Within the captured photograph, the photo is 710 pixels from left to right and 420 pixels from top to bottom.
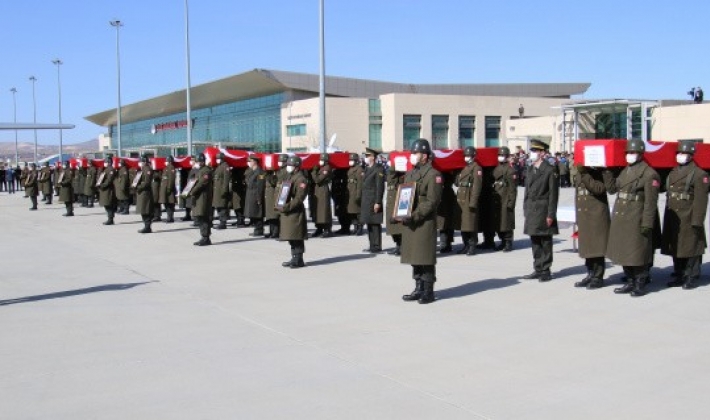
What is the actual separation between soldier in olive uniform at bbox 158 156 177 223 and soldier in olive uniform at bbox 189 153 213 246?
16.2ft

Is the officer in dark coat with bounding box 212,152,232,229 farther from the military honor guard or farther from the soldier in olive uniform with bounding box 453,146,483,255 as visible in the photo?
the soldier in olive uniform with bounding box 453,146,483,255

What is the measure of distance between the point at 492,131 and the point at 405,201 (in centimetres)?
6650

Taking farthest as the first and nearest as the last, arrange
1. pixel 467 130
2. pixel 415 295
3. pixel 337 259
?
pixel 467 130 → pixel 337 259 → pixel 415 295

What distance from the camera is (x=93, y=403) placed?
564 cm

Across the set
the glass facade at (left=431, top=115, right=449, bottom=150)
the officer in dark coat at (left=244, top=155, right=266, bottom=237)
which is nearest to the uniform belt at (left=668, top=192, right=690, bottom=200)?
the officer in dark coat at (left=244, top=155, right=266, bottom=237)

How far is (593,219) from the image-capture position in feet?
33.4

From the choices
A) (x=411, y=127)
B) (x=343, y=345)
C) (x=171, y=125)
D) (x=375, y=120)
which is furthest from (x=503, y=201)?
(x=171, y=125)

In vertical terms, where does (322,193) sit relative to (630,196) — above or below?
below

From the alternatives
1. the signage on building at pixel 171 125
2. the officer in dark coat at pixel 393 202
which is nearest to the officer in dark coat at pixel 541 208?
the officer in dark coat at pixel 393 202

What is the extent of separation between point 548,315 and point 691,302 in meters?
1.88

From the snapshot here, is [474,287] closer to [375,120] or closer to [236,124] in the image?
[375,120]

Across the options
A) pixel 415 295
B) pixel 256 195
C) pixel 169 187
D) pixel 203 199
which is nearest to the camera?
pixel 415 295

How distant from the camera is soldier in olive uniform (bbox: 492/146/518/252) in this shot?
14.1m

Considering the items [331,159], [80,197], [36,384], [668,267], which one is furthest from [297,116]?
[36,384]
